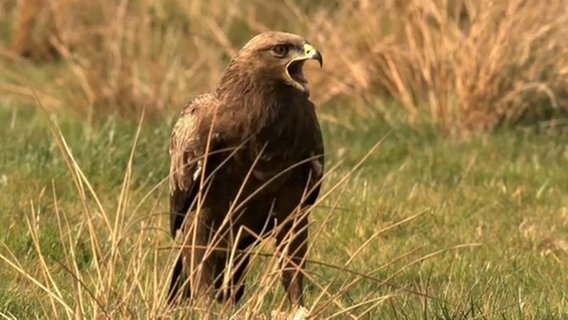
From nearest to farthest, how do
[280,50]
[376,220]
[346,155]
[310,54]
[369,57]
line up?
[310,54] < [280,50] < [376,220] < [346,155] < [369,57]

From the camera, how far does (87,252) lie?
694cm

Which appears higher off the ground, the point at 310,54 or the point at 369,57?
the point at 310,54

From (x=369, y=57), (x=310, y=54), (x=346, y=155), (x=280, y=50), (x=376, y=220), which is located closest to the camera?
(x=310, y=54)

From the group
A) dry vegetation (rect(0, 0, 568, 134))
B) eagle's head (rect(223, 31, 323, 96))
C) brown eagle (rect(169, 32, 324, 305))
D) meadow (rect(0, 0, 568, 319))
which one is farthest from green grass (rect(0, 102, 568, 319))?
eagle's head (rect(223, 31, 323, 96))

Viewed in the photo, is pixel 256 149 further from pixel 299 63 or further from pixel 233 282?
pixel 233 282

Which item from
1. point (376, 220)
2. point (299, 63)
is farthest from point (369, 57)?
point (299, 63)

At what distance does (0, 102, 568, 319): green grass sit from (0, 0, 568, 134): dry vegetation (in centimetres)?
31

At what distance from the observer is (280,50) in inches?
246

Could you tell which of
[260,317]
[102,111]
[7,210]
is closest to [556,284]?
[260,317]

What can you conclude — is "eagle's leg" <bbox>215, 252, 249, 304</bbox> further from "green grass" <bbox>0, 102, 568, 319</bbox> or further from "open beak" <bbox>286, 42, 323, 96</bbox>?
"open beak" <bbox>286, 42, 323, 96</bbox>

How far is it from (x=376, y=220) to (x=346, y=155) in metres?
1.48

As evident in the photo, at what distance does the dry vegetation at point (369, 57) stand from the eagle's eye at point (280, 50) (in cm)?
344

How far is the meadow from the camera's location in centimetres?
566

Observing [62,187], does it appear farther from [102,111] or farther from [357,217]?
[102,111]
